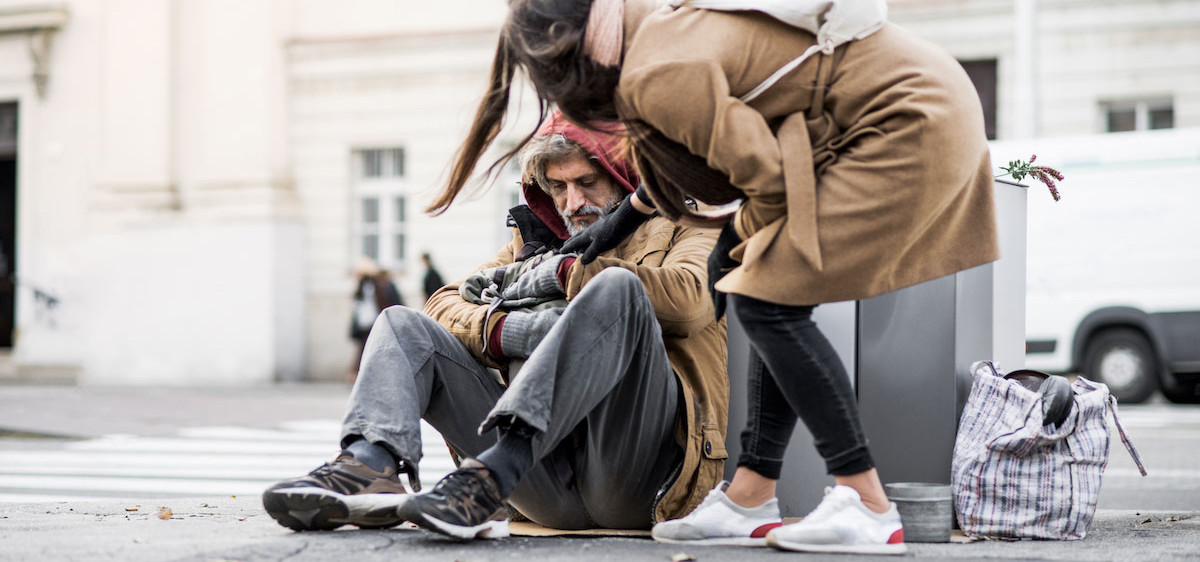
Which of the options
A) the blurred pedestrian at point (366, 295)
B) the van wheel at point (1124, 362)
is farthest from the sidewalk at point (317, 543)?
the blurred pedestrian at point (366, 295)

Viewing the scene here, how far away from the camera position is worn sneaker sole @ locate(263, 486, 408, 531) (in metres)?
2.86

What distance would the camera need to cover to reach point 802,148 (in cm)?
274

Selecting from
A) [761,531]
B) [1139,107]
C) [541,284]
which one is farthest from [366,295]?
[761,531]

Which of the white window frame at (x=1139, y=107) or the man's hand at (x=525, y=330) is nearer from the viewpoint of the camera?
the man's hand at (x=525, y=330)

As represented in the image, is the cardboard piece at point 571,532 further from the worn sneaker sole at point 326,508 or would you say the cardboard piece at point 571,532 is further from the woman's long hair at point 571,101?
the woman's long hair at point 571,101

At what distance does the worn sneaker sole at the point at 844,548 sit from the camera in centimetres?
277

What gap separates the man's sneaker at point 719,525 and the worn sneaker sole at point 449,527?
1.32 feet

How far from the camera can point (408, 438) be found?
118 inches

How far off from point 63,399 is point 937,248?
40.6 ft

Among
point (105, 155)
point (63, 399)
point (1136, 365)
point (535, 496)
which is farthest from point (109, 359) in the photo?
point (535, 496)

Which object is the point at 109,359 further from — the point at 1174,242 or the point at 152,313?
the point at 1174,242

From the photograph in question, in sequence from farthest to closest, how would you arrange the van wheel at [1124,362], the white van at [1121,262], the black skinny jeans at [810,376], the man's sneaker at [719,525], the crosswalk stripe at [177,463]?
1. the van wheel at [1124,362]
2. the white van at [1121,262]
3. the crosswalk stripe at [177,463]
4. the man's sneaker at [719,525]
5. the black skinny jeans at [810,376]

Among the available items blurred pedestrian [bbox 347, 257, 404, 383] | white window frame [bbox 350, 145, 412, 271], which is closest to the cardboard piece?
blurred pedestrian [bbox 347, 257, 404, 383]

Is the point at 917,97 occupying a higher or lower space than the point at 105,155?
lower
